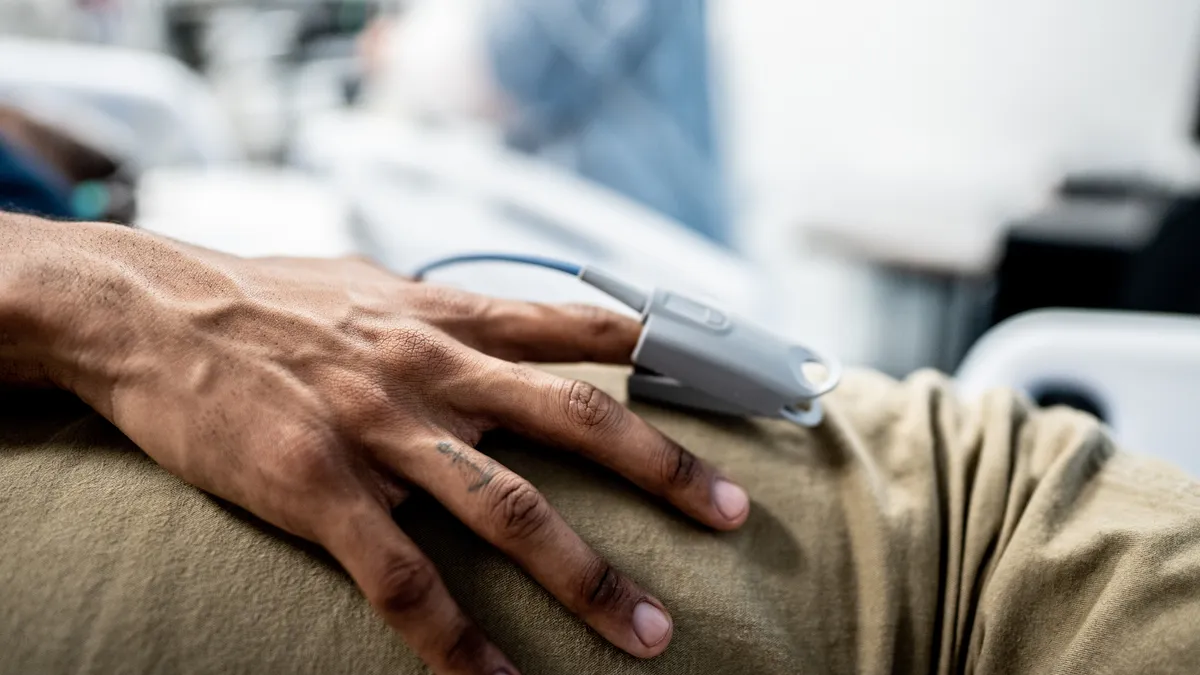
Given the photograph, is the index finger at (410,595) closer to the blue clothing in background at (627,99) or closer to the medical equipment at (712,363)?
the medical equipment at (712,363)

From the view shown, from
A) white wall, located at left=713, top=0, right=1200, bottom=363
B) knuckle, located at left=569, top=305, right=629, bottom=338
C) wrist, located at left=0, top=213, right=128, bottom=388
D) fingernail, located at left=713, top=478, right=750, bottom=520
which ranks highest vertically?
wrist, located at left=0, top=213, right=128, bottom=388

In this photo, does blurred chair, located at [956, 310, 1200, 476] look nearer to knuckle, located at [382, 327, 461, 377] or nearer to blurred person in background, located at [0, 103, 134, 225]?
knuckle, located at [382, 327, 461, 377]

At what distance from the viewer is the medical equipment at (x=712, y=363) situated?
521 mm

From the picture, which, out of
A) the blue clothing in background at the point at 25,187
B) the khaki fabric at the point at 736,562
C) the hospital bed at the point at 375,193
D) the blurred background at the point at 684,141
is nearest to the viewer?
the khaki fabric at the point at 736,562

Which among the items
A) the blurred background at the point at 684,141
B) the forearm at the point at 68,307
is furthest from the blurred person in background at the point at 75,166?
the forearm at the point at 68,307

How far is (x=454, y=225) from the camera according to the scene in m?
1.30

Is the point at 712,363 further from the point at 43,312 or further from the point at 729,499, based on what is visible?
the point at 43,312

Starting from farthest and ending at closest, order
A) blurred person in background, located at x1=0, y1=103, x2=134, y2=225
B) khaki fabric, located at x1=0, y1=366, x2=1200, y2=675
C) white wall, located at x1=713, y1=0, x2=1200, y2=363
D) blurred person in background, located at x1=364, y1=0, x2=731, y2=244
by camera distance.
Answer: white wall, located at x1=713, y1=0, x2=1200, y2=363 < blurred person in background, located at x1=364, y1=0, x2=731, y2=244 < blurred person in background, located at x1=0, y1=103, x2=134, y2=225 < khaki fabric, located at x1=0, y1=366, x2=1200, y2=675

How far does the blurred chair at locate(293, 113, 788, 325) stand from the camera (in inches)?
49.1

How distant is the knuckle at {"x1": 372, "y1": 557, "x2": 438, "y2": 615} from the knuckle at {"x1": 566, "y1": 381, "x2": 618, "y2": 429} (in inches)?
4.5

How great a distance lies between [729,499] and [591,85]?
1177 mm

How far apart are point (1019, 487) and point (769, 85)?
1.87 metres

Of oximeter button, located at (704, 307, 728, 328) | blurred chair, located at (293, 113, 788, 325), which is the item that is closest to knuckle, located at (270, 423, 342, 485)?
oximeter button, located at (704, 307, 728, 328)

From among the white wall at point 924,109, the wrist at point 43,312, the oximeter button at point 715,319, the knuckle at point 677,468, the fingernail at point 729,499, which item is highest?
the wrist at point 43,312
